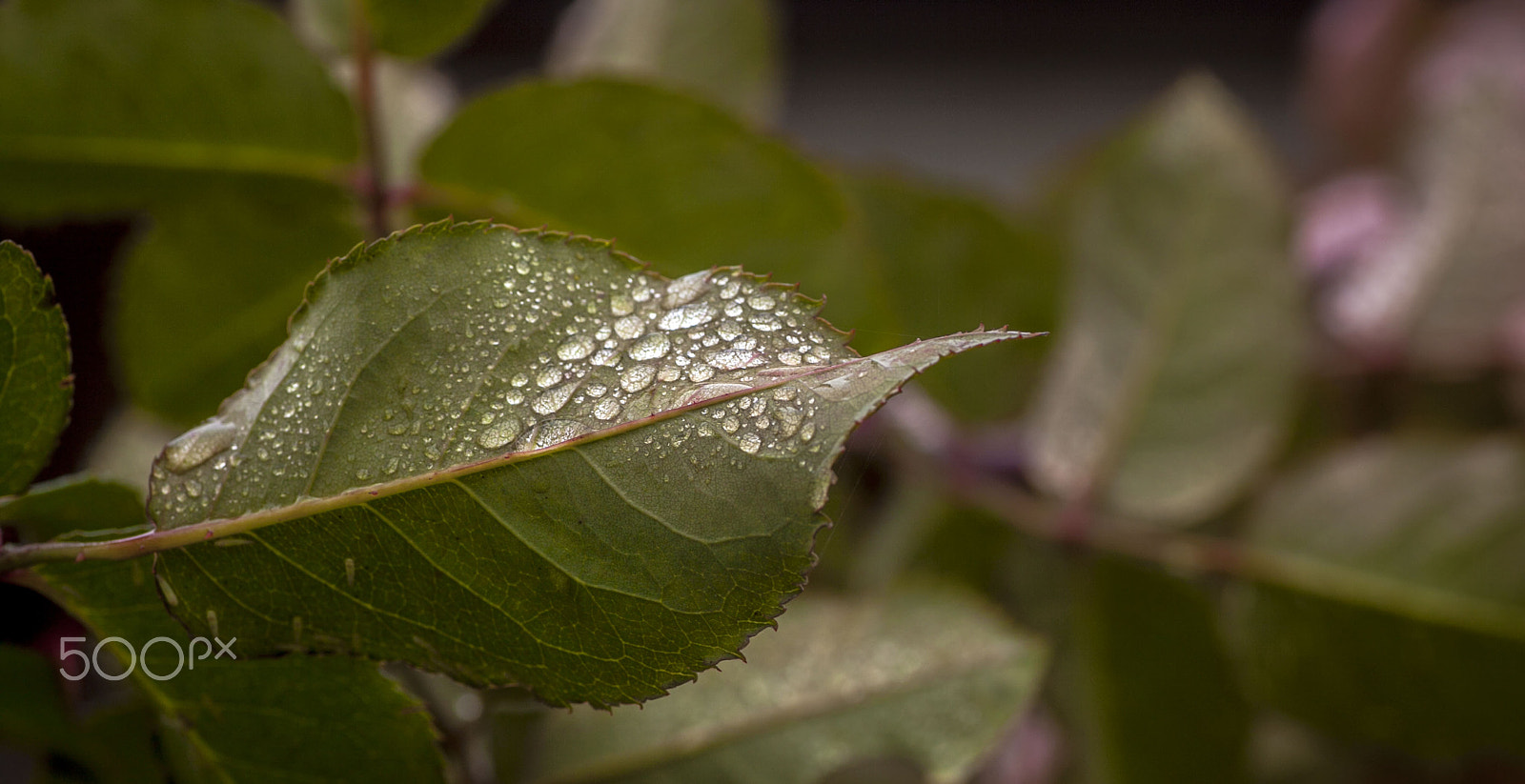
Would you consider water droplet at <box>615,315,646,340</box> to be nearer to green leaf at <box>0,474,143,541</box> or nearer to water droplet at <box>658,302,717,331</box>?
water droplet at <box>658,302,717,331</box>

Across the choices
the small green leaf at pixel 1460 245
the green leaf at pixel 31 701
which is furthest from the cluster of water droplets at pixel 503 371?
the small green leaf at pixel 1460 245

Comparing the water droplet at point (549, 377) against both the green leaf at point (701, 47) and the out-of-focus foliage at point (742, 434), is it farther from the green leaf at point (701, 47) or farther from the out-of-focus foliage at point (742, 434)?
the green leaf at point (701, 47)

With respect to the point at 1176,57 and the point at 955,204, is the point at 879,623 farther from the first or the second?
the point at 1176,57

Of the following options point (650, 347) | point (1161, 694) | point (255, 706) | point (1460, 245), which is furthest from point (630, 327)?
point (1460, 245)

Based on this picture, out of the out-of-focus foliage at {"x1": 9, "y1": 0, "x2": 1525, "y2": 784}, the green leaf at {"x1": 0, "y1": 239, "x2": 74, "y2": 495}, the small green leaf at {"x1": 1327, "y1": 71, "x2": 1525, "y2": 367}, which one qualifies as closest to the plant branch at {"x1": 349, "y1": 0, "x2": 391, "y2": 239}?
the out-of-focus foliage at {"x1": 9, "y1": 0, "x2": 1525, "y2": 784}

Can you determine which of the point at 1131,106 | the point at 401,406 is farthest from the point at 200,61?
the point at 1131,106

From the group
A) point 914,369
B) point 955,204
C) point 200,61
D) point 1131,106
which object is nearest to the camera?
point 914,369
